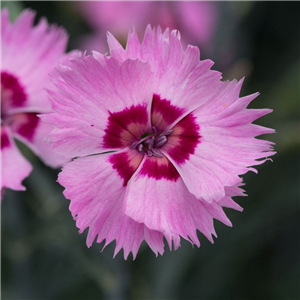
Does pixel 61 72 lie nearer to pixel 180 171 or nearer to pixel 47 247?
pixel 180 171

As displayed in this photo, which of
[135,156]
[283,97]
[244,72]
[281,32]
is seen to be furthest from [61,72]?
[281,32]

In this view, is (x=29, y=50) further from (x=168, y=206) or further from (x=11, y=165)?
(x=168, y=206)

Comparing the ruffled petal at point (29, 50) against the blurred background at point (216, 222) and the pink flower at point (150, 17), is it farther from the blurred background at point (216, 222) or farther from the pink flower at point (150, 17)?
the pink flower at point (150, 17)

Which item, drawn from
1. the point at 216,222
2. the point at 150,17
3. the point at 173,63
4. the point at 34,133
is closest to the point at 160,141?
the point at 173,63

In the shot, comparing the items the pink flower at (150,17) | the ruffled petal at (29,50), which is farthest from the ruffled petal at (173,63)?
the pink flower at (150,17)

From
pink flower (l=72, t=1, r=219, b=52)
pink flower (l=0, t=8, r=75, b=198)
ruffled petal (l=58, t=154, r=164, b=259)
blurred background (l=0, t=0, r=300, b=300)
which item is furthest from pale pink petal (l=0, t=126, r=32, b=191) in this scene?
pink flower (l=72, t=1, r=219, b=52)
